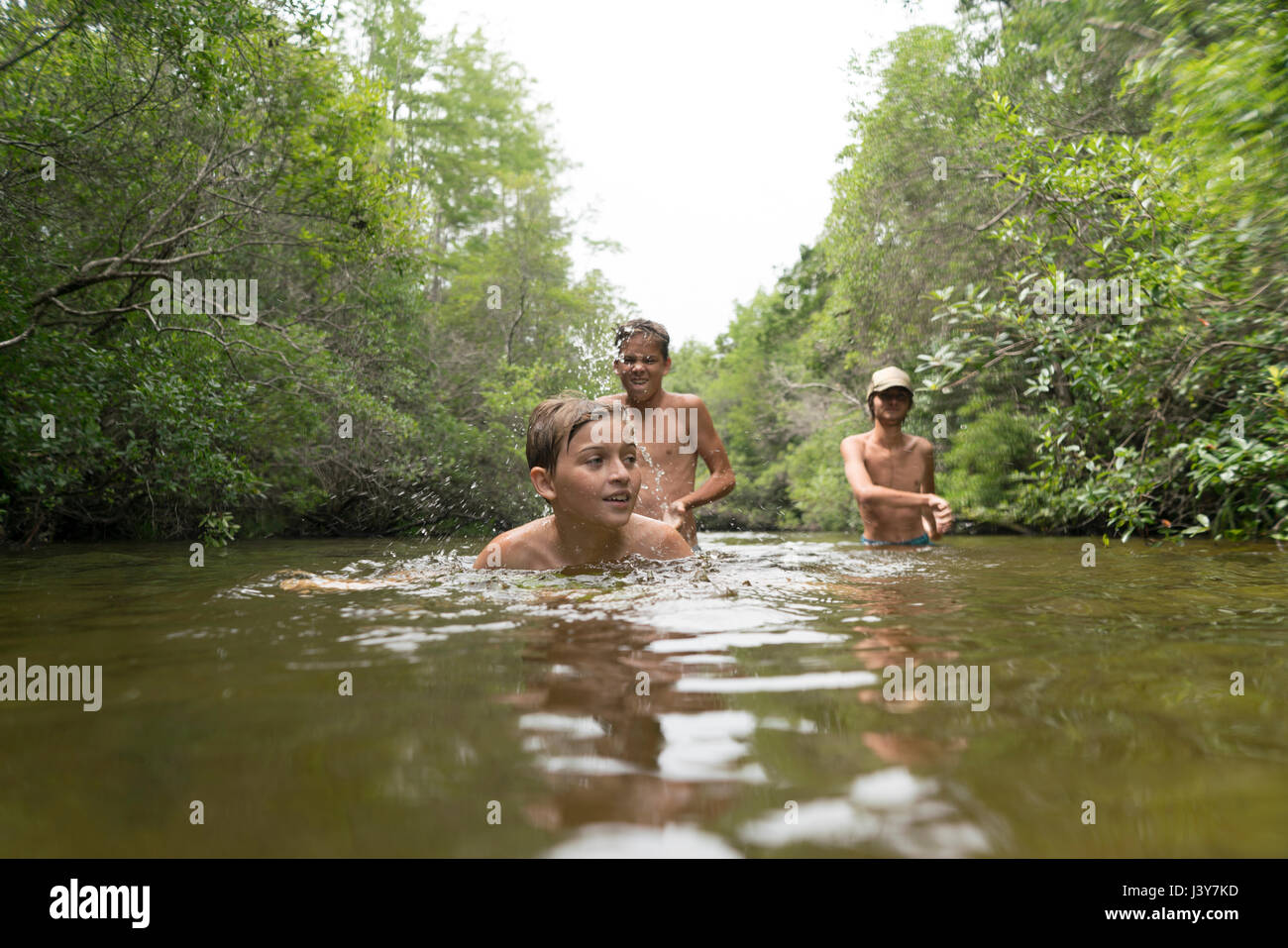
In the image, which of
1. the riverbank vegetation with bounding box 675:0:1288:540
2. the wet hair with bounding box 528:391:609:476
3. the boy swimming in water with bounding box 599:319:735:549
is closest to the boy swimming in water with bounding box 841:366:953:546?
the riverbank vegetation with bounding box 675:0:1288:540

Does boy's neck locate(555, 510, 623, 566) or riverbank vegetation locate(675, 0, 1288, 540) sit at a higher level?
riverbank vegetation locate(675, 0, 1288, 540)

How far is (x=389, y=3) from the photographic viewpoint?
25109 millimetres

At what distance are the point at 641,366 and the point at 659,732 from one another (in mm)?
5133

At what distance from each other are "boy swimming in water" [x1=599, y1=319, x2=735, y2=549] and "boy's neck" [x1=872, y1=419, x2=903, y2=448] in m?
2.14

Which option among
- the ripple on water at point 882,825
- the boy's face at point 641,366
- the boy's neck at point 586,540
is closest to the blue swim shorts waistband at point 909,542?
the boy's face at point 641,366

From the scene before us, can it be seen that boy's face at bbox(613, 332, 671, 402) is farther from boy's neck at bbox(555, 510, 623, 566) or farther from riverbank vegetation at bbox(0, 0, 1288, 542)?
riverbank vegetation at bbox(0, 0, 1288, 542)

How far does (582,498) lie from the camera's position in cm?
443

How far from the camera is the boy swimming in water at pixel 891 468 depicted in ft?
25.4

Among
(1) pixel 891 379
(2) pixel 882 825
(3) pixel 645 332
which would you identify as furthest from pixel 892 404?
(2) pixel 882 825

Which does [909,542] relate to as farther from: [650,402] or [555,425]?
[555,425]

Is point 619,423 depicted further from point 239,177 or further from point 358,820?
point 239,177

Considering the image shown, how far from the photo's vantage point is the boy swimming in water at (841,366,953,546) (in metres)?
7.75

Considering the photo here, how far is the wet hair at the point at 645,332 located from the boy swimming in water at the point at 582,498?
6.53 feet
